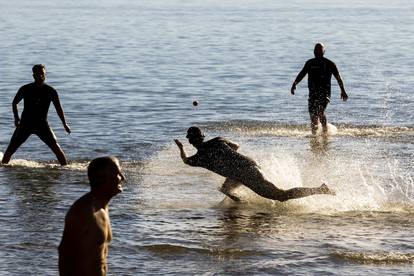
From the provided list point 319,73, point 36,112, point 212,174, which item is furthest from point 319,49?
point 36,112

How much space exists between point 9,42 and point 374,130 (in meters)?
29.8

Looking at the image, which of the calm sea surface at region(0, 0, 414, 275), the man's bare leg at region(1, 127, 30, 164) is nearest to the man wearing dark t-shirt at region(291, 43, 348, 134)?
the calm sea surface at region(0, 0, 414, 275)

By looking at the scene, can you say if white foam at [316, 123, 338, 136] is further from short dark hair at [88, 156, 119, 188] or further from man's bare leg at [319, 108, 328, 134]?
short dark hair at [88, 156, 119, 188]

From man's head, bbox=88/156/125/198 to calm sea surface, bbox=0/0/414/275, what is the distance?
4.35 metres

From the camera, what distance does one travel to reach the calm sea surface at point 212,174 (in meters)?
12.4

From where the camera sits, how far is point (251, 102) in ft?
91.4

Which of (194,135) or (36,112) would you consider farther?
(36,112)

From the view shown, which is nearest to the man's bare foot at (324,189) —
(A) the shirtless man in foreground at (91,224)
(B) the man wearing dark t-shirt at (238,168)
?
(B) the man wearing dark t-shirt at (238,168)

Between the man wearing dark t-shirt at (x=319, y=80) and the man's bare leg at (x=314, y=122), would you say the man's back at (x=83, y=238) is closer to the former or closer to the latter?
the man wearing dark t-shirt at (x=319, y=80)

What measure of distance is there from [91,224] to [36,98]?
391 inches

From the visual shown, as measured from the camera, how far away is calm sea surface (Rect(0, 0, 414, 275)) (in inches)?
490

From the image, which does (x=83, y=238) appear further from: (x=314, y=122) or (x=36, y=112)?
(x=314, y=122)

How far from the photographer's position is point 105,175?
7.46 metres

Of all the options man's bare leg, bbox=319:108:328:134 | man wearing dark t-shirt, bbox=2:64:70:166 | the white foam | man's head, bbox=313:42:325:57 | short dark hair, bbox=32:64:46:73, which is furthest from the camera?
the white foam
